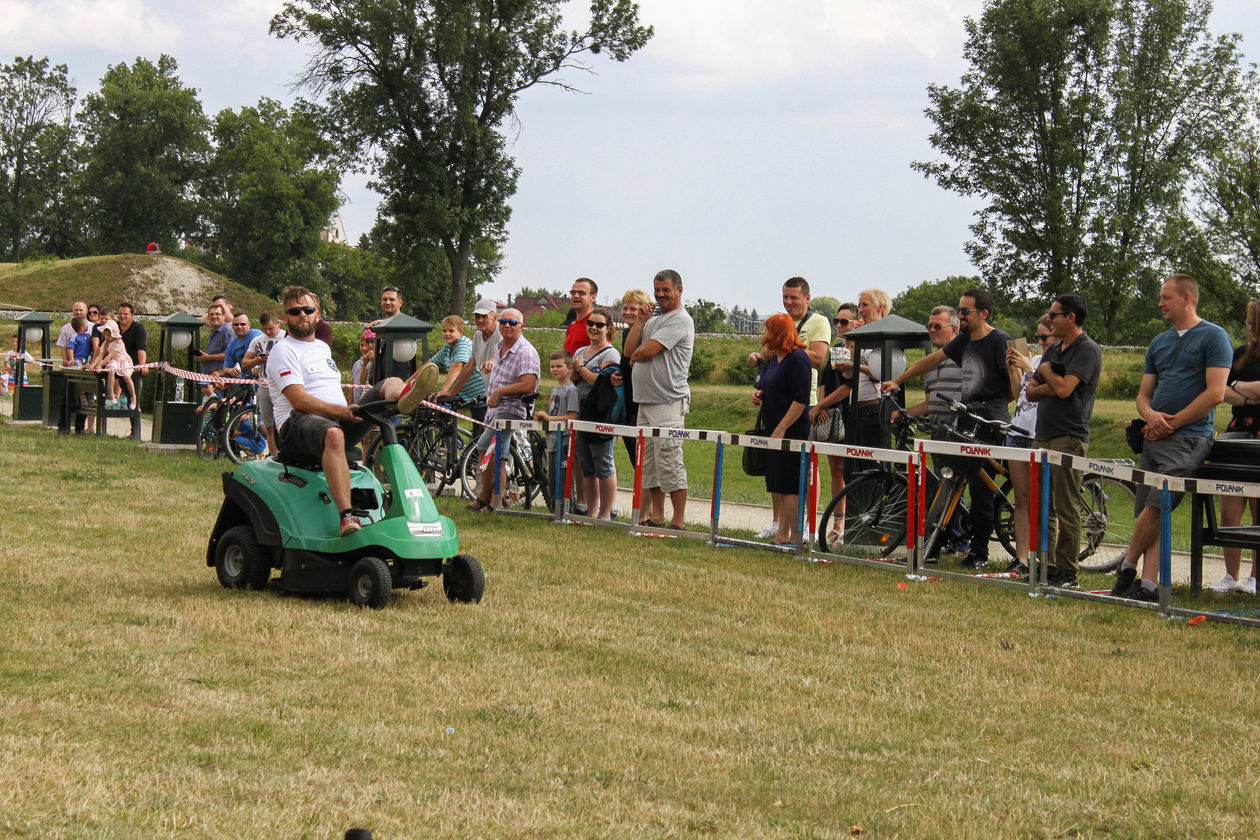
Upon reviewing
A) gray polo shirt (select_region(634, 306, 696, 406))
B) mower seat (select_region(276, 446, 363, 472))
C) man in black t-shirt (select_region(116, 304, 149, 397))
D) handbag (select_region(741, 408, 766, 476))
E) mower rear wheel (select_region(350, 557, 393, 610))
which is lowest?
mower rear wheel (select_region(350, 557, 393, 610))

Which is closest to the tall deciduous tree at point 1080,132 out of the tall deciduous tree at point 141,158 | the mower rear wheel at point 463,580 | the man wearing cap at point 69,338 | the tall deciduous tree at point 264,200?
the man wearing cap at point 69,338

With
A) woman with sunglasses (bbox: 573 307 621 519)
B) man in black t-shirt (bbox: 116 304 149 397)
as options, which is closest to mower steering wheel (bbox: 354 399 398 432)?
woman with sunglasses (bbox: 573 307 621 519)

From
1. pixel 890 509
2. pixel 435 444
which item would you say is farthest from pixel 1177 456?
pixel 435 444

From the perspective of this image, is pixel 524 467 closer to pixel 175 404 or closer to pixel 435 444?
pixel 435 444

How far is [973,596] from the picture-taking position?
887 centimetres

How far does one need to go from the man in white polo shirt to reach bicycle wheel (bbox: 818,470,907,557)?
13.5ft

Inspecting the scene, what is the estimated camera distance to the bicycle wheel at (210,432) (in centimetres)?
1684

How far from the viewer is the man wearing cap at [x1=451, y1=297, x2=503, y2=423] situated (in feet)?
43.0

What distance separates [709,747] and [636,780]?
21.3 inches

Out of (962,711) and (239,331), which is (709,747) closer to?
(962,711)

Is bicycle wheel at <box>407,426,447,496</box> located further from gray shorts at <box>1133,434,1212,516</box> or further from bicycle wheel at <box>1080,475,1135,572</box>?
gray shorts at <box>1133,434,1212,516</box>

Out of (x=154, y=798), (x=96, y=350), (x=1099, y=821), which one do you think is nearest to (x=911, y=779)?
(x=1099, y=821)

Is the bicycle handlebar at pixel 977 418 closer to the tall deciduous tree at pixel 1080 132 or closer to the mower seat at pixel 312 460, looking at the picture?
the mower seat at pixel 312 460

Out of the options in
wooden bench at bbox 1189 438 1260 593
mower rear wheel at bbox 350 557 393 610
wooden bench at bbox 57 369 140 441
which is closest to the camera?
mower rear wheel at bbox 350 557 393 610
